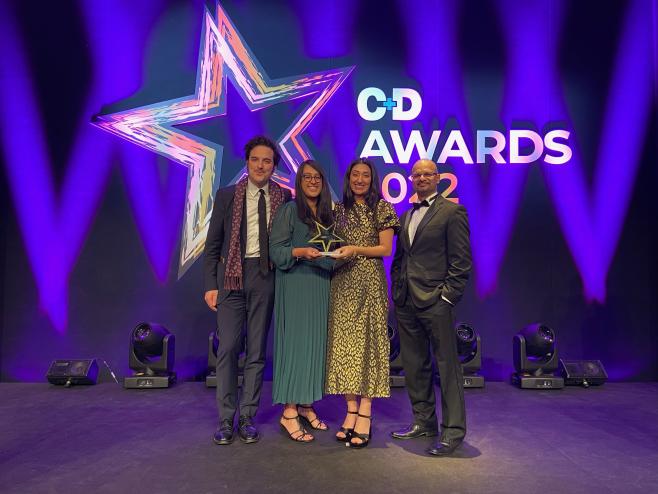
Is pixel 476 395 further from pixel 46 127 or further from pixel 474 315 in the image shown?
pixel 46 127

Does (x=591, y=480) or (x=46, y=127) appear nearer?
(x=591, y=480)

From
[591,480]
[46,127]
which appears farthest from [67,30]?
[591,480]

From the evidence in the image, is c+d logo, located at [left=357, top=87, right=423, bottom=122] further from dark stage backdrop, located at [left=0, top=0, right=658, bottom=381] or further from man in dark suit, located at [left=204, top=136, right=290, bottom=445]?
man in dark suit, located at [left=204, top=136, right=290, bottom=445]

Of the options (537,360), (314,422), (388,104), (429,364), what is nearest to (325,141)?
(388,104)

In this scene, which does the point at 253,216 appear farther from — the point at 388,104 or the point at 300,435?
the point at 388,104

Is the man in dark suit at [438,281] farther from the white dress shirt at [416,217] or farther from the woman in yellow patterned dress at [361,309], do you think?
the woman in yellow patterned dress at [361,309]

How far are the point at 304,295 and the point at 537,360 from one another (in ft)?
8.60

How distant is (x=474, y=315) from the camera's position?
4668 millimetres

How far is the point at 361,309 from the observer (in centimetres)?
273

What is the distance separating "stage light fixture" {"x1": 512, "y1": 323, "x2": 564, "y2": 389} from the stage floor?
325 mm

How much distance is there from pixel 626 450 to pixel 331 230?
2.13m

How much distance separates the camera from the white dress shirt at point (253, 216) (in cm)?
285

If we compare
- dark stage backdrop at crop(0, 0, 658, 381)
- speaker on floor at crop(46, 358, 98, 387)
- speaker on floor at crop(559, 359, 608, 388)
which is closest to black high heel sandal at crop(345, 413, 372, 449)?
dark stage backdrop at crop(0, 0, 658, 381)

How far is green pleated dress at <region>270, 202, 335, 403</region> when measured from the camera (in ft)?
8.96
